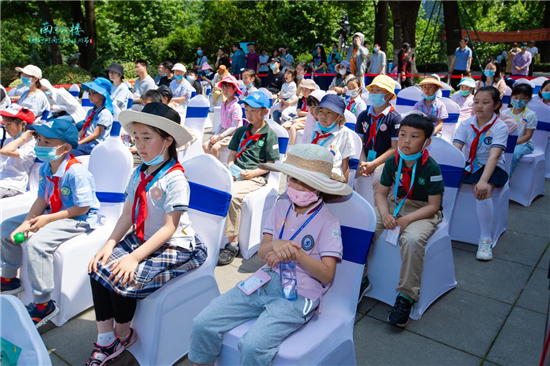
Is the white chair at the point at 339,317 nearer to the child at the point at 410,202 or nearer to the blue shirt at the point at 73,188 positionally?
the child at the point at 410,202

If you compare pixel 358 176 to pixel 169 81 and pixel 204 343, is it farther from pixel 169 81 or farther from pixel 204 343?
pixel 169 81

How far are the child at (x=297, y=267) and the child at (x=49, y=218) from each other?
4.67 feet

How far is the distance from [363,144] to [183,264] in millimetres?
2896

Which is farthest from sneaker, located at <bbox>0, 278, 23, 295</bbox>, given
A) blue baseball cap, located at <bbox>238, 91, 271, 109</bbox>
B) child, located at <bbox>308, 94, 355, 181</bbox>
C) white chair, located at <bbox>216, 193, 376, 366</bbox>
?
child, located at <bbox>308, 94, 355, 181</bbox>

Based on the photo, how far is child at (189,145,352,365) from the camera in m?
2.20

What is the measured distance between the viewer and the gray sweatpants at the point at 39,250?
9.75 ft

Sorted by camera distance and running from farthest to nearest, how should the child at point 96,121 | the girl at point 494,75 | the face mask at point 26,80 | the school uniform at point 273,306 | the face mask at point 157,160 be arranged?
the girl at point 494,75 → the face mask at point 26,80 → the child at point 96,121 → the face mask at point 157,160 → the school uniform at point 273,306

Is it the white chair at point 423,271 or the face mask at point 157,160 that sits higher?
the face mask at point 157,160

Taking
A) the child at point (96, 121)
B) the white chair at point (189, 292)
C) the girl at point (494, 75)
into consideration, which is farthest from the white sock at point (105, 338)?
the girl at point (494, 75)

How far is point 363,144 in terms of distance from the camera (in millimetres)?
4949

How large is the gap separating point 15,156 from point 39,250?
2056 millimetres

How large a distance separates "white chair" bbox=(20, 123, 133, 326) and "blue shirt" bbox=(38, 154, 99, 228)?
0.17m

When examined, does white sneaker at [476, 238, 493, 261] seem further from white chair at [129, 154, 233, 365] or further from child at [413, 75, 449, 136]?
white chair at [129, 154, 233, 365]

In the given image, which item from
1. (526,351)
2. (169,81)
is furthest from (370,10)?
(526,351)
